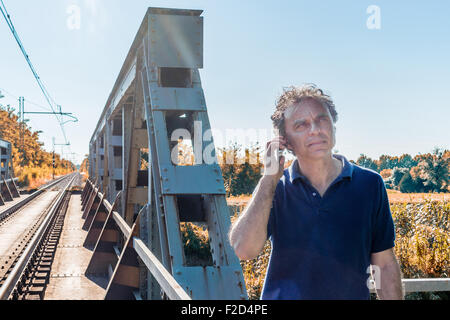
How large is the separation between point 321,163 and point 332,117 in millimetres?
245

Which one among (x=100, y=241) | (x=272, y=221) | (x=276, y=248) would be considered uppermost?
(x=272, y=221)

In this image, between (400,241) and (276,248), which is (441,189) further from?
(276,248)

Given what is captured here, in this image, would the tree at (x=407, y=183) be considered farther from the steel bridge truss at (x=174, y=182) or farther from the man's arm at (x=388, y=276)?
the man's arm at (x=388, y=276)

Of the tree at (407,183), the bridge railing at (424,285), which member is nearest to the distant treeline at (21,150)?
the tree at (407,183)

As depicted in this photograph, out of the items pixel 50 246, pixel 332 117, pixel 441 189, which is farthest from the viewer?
pixel 441 189

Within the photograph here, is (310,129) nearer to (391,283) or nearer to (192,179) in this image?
(391,283)

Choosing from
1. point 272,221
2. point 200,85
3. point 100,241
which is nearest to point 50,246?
point 100,241

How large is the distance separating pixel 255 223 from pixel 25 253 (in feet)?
28.8

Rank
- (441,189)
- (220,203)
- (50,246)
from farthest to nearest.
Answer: (441,189)
(50,246)
(220,203)

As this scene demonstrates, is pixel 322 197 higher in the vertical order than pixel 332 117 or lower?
lower

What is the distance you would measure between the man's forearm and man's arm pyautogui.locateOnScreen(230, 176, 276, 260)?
1.91 ft

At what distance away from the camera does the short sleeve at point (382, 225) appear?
6.04ft

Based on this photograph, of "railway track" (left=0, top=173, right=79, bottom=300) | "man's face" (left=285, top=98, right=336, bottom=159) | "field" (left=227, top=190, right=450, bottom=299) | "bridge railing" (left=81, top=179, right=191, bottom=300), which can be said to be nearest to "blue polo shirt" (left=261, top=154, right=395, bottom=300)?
"man's face" (left=285, top=98, right=336, bottom=159)

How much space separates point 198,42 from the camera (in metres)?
4.40
